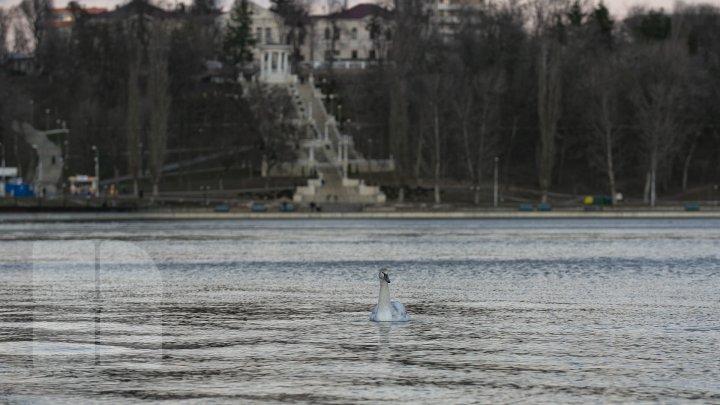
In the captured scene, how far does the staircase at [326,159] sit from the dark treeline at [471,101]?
106 inches

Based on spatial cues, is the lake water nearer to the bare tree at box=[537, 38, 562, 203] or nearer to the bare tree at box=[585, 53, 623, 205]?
the bare tree at box=[537, 38, 562, 203]

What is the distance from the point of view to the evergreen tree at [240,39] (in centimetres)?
16388

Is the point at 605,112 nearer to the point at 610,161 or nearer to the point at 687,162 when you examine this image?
the point at 610,161

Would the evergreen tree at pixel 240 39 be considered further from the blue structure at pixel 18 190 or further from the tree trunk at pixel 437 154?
the tree trunk at pixel 437 154

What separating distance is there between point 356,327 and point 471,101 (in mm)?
87361

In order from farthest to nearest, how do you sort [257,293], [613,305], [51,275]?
[51,275], [257,293], [613,305]

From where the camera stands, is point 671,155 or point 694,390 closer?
point 694,390

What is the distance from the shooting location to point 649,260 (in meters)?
58.1

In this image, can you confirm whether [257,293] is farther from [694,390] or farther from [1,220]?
[1,220]

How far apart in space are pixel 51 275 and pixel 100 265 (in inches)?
288

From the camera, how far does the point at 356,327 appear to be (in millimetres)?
31703

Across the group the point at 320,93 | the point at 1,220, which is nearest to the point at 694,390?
the point at 1,220

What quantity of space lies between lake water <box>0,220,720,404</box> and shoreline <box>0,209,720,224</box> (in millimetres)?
38171

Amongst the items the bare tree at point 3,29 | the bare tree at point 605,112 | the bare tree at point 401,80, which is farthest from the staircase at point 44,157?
the bare tree at point 605,112
